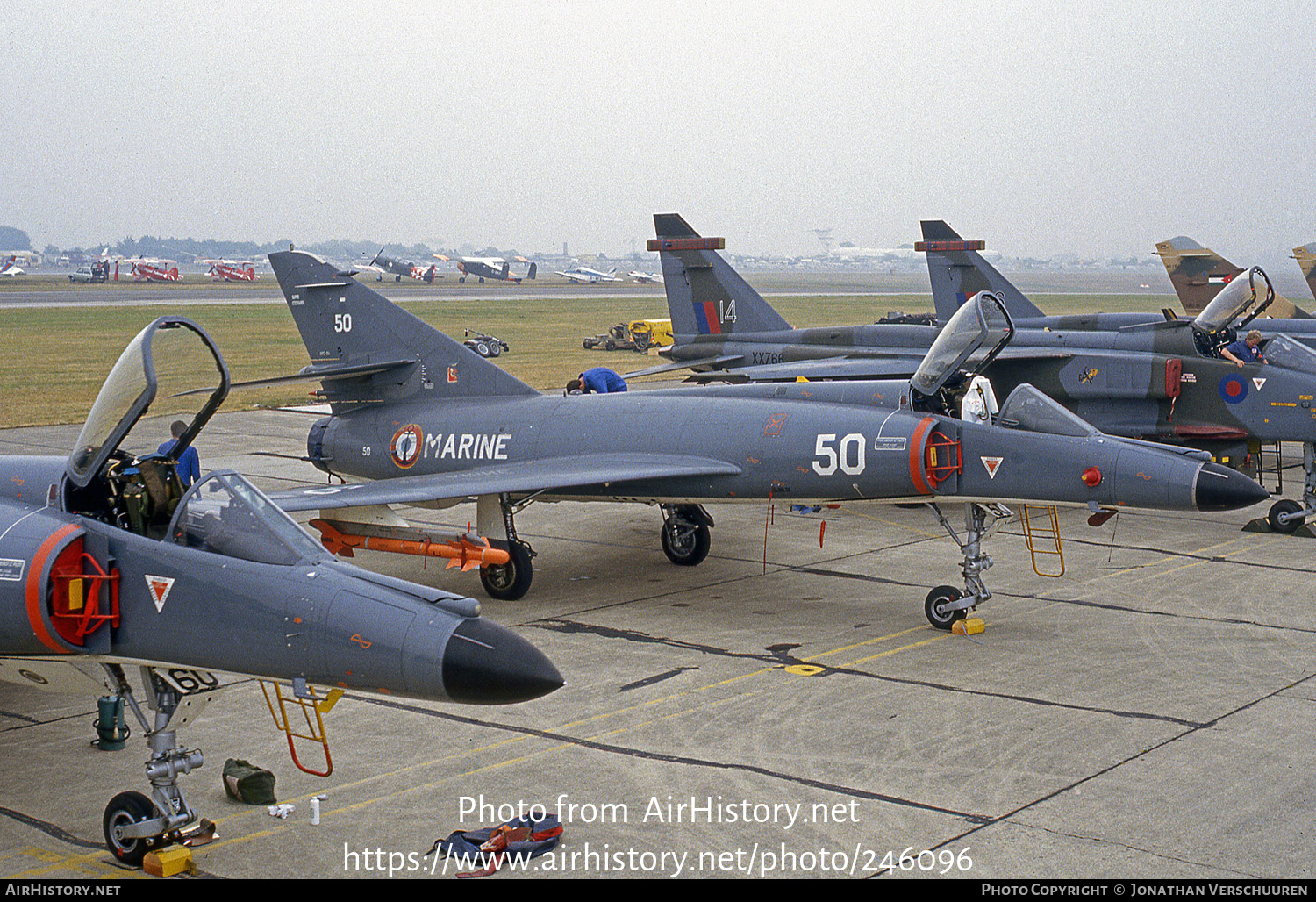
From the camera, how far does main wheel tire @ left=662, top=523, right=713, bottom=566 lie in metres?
14.8

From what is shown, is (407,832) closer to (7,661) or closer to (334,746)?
(334,746)

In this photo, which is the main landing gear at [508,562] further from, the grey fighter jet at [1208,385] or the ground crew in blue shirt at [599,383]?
the grey fighter jet at [1208,385]

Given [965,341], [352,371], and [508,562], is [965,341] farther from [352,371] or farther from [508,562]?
[352,371]

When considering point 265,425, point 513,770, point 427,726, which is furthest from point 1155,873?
point 265,425

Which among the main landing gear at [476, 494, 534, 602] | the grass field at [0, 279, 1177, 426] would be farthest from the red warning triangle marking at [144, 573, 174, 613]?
the grass field at [0, 279, 1177, 426]

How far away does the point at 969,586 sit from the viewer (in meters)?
11.7

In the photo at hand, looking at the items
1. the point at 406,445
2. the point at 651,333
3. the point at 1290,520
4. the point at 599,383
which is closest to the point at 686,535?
the point at 599,383

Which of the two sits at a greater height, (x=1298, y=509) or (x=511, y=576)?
(x=1298, y=509)

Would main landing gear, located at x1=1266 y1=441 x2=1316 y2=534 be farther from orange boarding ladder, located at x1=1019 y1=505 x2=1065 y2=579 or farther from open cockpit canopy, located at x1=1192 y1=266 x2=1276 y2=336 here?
orange boarding ladder, located at x1=1019 y1=505 x2=1065 y2=579

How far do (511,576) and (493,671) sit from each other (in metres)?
7.22

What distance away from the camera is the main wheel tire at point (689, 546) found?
14.8 metres

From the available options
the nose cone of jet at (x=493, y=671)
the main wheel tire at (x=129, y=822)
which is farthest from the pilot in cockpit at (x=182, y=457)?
the nose cone of jet at (x=493, y=671)

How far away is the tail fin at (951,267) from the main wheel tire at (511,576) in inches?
620

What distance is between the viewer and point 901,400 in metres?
13.0
